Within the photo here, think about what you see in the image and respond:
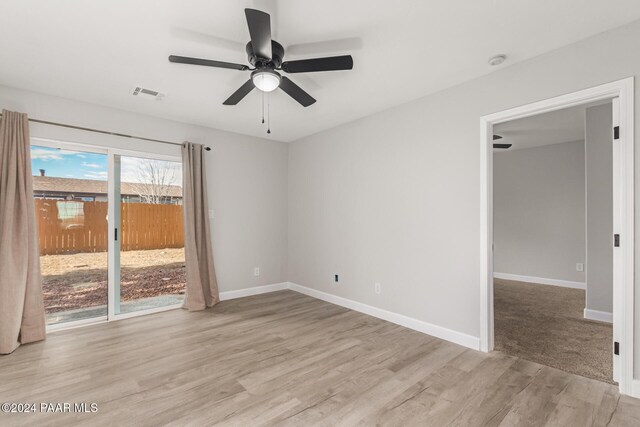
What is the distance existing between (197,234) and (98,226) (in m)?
1.14

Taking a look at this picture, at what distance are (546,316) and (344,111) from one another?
369 cm

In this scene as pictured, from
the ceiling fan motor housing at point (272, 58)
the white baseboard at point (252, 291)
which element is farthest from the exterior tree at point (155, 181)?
the ceiling fan motor housing at point (272, 58)

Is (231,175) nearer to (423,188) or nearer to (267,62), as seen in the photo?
(267,62)

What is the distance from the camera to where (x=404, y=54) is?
2.49m

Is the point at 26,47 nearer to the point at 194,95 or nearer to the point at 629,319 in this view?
the point at 194,95

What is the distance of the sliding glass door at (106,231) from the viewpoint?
336cm

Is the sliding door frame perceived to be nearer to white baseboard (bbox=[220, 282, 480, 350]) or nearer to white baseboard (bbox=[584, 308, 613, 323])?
white baseboard (bbox=[220, 282, 480, 350])

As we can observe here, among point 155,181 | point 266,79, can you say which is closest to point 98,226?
point 155,181

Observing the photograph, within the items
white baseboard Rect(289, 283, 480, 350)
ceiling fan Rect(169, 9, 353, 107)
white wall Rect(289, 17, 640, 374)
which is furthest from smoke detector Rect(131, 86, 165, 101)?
white baseboard Rect(289, 283, 480, 350)

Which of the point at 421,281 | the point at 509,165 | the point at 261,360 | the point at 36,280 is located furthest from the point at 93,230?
the point at 509,165

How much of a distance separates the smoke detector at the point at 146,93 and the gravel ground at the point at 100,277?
1.98 meters

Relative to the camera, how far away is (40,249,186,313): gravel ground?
3381mm

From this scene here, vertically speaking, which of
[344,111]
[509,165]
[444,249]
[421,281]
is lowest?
[421,281]

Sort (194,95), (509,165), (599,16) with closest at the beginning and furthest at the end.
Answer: (599,16) < (194,95) < (509,165)
